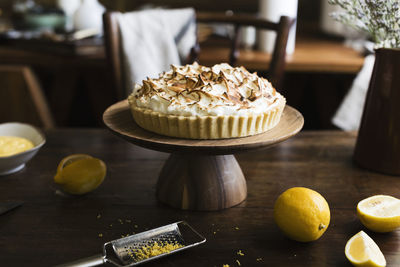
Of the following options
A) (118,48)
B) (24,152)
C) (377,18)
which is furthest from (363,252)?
(118,48)

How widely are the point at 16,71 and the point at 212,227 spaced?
152cm

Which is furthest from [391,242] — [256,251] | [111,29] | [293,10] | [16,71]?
[293,10]

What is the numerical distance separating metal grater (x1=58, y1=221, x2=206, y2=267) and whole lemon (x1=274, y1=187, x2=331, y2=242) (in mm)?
163

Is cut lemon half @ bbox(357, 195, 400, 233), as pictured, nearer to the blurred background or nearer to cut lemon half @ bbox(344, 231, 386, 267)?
cut lemon half @ bbox(344, 231, 386, 267)

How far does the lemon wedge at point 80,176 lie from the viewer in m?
0.99

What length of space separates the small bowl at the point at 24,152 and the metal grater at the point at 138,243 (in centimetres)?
41

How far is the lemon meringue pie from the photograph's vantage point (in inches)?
35.1

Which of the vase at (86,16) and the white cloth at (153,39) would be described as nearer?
the white cloth at (153,39)

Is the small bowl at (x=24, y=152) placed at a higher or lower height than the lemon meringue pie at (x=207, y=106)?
lower

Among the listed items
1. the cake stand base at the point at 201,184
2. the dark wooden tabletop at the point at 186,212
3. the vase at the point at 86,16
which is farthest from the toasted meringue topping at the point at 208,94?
the vase at the point at 86,16

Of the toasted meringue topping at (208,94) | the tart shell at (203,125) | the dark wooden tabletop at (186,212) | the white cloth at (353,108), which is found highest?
the toasted meringue topping at (208,94)

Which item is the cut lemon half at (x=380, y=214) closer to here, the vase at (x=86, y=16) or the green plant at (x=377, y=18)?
the green plant at (x=377, y=18)

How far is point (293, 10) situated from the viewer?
270 cm

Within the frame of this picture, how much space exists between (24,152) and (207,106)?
0.49m
